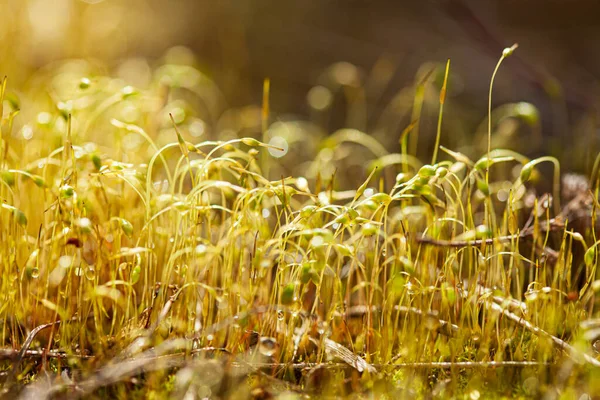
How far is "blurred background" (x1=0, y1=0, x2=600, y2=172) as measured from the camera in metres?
2.34

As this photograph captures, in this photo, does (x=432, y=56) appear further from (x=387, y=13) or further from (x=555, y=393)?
(x=555, y=393)

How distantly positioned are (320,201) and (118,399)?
19.5 inches

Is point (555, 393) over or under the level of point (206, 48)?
under

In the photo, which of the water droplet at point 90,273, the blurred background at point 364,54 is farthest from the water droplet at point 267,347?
the blurred background at point 364,54

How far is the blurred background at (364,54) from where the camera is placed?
234cm

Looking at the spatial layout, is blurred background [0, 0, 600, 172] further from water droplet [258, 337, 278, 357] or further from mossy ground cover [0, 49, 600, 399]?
water droplet [258, 337, 278, 357]

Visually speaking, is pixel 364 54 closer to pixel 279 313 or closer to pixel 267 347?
pixel 279 313

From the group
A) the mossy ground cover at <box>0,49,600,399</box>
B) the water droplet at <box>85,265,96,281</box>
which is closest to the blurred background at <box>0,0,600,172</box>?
the mossy ground cover at <box>0,49,600,399</box>

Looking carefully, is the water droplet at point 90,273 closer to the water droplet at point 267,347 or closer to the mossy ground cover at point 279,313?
the mossy ground cover at point 279,313

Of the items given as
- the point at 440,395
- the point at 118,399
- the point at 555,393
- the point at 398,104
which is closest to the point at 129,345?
the point at 118,399

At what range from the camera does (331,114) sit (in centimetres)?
276

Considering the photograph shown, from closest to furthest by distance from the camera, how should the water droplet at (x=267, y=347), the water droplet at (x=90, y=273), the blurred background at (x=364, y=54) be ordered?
the water droplet at (x=267, y=347)
the water droplet at (x=90, y=273)
the blurred background at (x=364, y=54)

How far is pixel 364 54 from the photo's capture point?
127 inches

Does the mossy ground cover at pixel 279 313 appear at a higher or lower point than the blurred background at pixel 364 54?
lower
